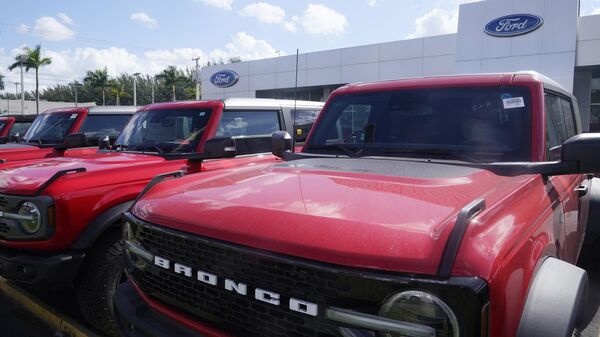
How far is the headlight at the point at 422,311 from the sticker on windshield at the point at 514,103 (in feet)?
5.88

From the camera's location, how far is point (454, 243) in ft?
4.39

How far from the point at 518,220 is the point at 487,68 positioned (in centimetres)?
1826

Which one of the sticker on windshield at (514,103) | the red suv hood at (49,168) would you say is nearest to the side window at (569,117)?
the sticker on windshield at (514,103)

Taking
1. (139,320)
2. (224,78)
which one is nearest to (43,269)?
(139,320)

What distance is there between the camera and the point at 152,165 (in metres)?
3.95

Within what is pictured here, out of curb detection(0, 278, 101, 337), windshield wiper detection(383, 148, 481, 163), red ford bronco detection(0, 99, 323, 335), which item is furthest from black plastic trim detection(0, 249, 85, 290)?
windshield wiper detection(383, 148, 481, 163)

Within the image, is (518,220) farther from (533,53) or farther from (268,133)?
(533,53)

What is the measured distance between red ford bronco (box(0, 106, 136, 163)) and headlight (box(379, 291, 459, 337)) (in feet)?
22.0

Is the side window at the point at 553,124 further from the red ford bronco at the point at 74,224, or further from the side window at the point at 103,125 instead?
the side window at the point at 103,125

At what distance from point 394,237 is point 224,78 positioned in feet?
94.6

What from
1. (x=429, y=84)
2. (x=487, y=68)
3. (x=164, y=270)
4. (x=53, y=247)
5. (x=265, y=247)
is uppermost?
(x=487, y=68)

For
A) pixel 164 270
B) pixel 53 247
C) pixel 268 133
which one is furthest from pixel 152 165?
pixel 164 270

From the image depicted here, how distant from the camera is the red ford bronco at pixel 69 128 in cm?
705

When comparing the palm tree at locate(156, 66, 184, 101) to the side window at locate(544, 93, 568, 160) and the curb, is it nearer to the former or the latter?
the curb
